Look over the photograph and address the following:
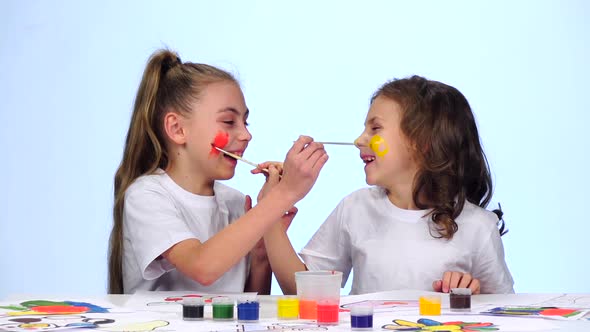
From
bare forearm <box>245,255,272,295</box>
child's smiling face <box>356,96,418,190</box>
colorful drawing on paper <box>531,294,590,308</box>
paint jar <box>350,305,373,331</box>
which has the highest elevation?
child's smiling face <box>356,96,418,190</box>

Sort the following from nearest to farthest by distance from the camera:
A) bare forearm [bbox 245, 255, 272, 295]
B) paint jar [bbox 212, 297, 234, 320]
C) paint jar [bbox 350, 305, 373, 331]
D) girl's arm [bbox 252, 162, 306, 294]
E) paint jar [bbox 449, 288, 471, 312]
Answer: paint jar [bbox 350, 305, 373, 331], paint jar [bbox 212, 297, 234, 320], paint jar [bbox 449, 288, 471, 312], girl's arm [bbox 252, 162, 306, 294], bare forearm [bbox 245, 255, 272, 295]

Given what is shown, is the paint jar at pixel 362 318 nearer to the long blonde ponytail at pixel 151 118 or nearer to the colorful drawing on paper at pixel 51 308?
the colorful drawing on paper at pixel 51 308

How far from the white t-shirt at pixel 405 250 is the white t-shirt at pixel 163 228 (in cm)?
21

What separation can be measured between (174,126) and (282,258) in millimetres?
385

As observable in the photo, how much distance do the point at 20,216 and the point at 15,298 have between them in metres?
1.72

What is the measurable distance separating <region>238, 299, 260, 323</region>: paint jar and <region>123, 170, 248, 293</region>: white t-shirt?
50 cm

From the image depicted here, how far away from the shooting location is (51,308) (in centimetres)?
140

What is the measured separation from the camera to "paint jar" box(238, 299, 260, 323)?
124 centimetres

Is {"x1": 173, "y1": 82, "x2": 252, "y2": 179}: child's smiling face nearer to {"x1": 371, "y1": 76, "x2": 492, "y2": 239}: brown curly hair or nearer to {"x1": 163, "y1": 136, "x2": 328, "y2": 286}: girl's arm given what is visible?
{"x1": 163, "y1": 136, "x2": 328, "y2": 286}: girl's arm

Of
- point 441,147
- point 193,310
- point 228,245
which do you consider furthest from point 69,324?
point 441,147

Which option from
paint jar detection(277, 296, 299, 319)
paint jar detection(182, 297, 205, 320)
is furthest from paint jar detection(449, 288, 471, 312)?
paint jar detection(182, 297, 205, 320)

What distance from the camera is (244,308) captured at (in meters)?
1.24

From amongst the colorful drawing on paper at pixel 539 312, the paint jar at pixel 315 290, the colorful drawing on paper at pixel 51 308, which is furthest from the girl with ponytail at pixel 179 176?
the colorful drawing on paper at pixel 539 312

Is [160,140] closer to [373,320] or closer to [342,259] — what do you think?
[342,259]
